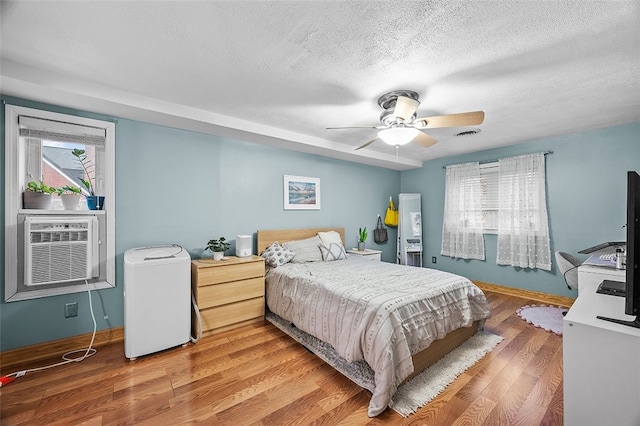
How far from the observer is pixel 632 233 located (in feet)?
3.78

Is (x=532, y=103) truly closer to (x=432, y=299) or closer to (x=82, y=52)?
(x=432, y=299)

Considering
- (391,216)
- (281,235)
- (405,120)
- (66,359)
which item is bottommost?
(66,359)

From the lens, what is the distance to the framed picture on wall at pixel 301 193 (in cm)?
405

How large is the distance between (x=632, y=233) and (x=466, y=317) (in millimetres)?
1513

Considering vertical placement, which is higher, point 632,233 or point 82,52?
point 82,52

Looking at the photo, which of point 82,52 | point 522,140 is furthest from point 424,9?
point 522,140

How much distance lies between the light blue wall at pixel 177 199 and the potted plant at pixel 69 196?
0.33 metres

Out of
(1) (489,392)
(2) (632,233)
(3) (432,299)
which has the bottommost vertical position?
(1) (489,392)

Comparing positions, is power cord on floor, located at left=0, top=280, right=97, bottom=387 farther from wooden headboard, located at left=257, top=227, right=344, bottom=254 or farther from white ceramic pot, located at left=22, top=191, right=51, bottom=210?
wooden headboard, located at left=257, top=227, right=344, bottom=254

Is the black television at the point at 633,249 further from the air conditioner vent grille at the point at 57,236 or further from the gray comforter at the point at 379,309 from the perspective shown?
the air conditioner vent grille at the point at 57,236

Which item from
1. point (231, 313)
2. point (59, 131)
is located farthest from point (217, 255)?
point (59, 131)

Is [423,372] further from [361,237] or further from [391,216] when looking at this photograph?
[391,216]

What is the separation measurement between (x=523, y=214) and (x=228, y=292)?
439 cm

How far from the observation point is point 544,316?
3.23 meters
